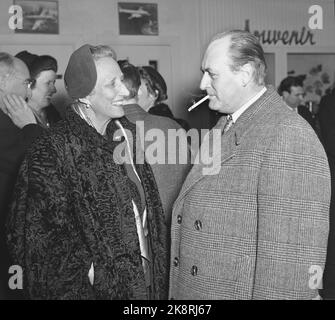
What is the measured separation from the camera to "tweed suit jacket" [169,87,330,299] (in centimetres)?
124

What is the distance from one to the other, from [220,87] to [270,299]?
617mm

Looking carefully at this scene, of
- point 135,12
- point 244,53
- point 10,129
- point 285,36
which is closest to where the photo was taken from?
point 244,53

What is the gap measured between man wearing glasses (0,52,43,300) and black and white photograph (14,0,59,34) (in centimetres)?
266

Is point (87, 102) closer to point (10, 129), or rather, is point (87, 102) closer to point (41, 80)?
point (10, 129)

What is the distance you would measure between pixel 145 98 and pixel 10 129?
2.62 feet

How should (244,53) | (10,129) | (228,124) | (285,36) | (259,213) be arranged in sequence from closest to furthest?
(259,213)
(244,53)
(228,124)
(10,129)
(285,36)

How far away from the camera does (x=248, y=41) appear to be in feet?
4.64

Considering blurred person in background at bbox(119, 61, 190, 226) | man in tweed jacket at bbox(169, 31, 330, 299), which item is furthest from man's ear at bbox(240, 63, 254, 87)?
blurred person in background at bbox(119, 61, 190, 226)

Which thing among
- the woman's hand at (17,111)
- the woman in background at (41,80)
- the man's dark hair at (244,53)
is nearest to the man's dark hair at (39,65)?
the woman in background at (41,80)

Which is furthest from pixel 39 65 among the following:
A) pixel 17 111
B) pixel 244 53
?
pixel 244 53

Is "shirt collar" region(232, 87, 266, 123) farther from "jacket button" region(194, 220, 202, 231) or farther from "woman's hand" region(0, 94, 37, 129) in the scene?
"woman's hand" region(0, 94, 37, 129)

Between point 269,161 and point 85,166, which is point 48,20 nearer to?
point 85,166

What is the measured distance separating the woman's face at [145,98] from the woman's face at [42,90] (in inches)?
19.1

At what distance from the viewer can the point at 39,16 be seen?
4.55 meters
